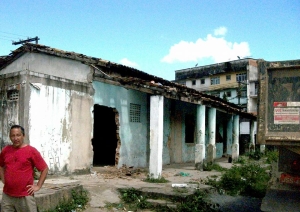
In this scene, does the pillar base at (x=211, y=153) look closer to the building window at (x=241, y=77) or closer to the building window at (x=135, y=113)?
the building window at (x=135, y=113)

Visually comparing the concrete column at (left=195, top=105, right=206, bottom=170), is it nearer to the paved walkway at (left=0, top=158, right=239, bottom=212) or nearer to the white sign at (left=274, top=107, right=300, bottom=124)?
the paved walkway at (left=0, top=158, right=239, bottom=212)

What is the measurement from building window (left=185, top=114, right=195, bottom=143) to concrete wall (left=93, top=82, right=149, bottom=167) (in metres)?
3.79

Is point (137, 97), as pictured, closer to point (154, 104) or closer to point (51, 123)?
point (154, 104)

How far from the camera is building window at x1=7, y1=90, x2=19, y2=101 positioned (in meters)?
8.22

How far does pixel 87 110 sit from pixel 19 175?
5771 mm

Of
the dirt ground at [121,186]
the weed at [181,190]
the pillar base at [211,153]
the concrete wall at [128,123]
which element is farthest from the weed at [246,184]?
the concrete wall at [128,123]

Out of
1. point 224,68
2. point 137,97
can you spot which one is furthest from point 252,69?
point 137,97

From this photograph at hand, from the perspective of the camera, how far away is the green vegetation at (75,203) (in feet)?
19.4

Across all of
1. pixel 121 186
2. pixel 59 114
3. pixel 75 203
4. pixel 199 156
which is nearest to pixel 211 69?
pixel 199 156

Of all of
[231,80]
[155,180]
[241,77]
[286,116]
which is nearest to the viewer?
[286,116]

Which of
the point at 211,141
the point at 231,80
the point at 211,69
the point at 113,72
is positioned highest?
the point at 211,69

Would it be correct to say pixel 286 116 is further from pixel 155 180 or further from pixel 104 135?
pixel 104 135

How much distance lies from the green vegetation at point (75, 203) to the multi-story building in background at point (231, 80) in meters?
31.0

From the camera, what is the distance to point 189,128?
15852 millimetres
